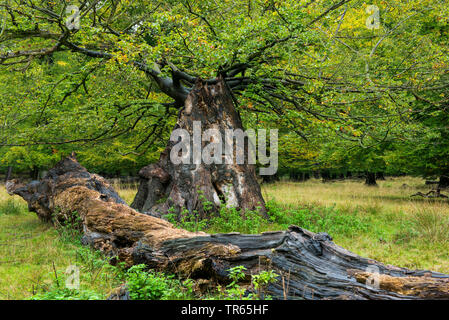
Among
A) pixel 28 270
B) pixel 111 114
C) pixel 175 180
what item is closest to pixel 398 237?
pixel 175 180

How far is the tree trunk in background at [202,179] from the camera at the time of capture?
921 cm

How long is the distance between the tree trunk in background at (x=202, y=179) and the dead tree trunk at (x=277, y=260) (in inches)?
124

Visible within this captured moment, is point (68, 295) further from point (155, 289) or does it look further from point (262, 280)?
point (262, 280)

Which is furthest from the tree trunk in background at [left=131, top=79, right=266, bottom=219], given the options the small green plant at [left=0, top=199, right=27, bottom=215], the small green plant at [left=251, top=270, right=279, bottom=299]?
the small green plant at [left=0, top=199, right=27, bottom=215]

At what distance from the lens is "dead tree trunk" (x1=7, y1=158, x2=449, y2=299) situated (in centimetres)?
351

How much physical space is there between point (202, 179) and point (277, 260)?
551 cm

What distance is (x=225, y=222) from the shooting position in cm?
836

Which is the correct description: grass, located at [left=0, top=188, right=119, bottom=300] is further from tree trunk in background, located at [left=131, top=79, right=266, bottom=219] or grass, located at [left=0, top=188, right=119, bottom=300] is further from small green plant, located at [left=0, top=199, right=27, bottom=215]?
small green plant, located at [left=0, top=199, right=27, bottom=215]

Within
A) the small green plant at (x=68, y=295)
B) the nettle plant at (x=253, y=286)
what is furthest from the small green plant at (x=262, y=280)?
the small green plant at (x=68, y=295)

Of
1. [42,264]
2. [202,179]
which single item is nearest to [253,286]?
[42,264]

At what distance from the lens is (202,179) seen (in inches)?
367

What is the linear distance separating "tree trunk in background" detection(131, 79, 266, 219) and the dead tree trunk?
3.16 meters

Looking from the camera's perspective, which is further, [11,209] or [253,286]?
[11,209]
